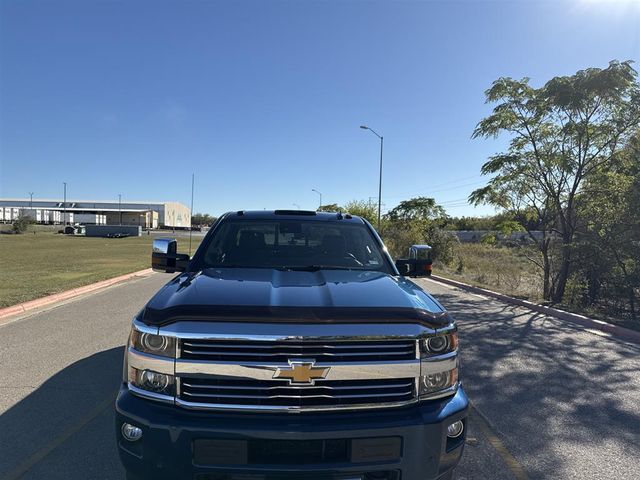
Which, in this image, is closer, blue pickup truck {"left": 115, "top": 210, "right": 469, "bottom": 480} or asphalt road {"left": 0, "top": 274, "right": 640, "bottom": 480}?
blue pickup truck {"left": 115, "top": 210, "right": 469, "bottom": 480}

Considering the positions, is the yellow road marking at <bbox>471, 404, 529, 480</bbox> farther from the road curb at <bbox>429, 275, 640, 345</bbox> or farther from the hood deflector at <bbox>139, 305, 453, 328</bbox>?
the road curb at <bbox>429, 275, 640, 345</bbox>

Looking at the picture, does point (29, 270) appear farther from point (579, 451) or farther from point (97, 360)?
point (579, 451)

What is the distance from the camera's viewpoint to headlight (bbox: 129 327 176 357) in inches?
95.7

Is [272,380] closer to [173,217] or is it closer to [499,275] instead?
[499,275]

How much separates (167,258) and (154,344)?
210 centimetres

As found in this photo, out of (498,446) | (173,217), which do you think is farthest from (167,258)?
A: (173,217)

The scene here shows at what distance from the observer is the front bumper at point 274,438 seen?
2248 millimetres

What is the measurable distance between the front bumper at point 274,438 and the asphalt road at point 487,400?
1122 mm

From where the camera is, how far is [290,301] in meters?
2.58

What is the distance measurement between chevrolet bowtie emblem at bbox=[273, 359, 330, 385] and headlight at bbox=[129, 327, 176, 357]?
561mm

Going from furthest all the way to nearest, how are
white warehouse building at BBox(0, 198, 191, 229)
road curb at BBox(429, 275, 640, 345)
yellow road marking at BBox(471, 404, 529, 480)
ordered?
white warehouse building at BBox(0, 198, 191, 229) → road curb at BBox(429, 275, 640, 345) → yellow road marking at BBox(471, 404, 529, 480)

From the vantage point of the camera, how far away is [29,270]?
1623 cm

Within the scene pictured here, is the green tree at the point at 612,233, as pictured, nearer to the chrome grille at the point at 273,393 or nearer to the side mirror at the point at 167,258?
the side mirror at the point at 167,258

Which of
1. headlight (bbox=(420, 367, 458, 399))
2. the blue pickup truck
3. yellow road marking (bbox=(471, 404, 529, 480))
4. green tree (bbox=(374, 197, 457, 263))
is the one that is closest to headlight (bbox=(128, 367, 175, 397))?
the blue pickup truck
